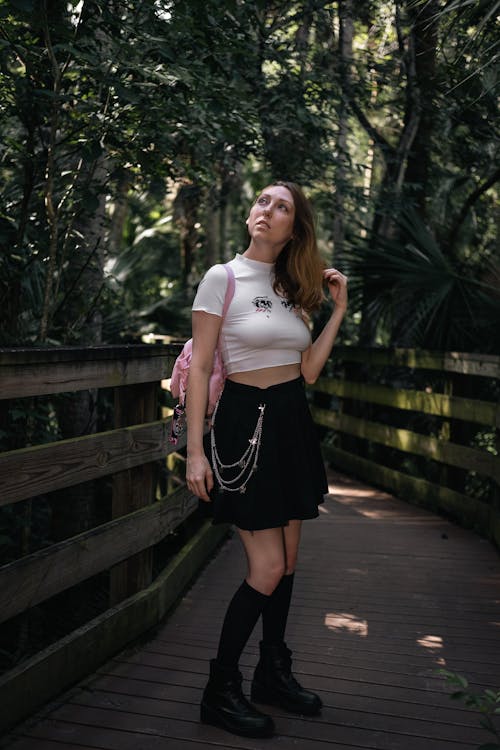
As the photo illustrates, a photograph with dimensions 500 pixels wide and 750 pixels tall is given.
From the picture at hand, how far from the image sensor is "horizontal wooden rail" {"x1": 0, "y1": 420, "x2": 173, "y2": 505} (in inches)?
109

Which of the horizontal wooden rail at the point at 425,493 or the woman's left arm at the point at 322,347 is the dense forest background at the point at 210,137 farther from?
the horizontal wooden rail at the point at 425,493

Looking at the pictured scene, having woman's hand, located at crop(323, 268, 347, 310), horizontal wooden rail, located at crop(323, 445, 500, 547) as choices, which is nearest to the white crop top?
woman's hand, located at crop(323, 268, 347, 310)

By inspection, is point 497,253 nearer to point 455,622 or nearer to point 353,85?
point 353,85

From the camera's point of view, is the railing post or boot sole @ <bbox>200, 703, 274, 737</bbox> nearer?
boot sole @ <bbox>200, 703, 274, 737</bbox>

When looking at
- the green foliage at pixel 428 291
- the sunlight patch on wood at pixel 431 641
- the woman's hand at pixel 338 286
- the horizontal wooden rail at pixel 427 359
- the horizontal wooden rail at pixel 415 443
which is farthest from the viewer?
the green foliage at pixel 428 291

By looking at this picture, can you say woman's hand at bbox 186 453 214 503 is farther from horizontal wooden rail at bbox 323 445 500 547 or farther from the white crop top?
horizontal wooden rail at bbox 323 445 500 547

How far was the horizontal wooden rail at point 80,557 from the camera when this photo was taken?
9.12 ft

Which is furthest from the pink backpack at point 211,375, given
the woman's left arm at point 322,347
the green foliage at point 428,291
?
the green foliage at point 428,291

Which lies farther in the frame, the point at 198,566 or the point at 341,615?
the point at 198,566

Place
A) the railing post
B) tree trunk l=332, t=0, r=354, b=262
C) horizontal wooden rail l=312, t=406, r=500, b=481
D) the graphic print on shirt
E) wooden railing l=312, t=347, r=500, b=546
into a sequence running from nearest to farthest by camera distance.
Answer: the graphic print on shirt, the railing post, horizontal wooden rail l=312, t=406, r=500, b=481, wooden railing l=312, t=347, r=500, b=546, tree trunk l=332, t=0, r=354, b=262

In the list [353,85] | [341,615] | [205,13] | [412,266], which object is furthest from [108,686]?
[353,85]

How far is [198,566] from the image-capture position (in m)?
5.01

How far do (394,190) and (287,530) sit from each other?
6.58 m

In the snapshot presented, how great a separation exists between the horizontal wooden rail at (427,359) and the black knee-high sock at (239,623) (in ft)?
10.5
